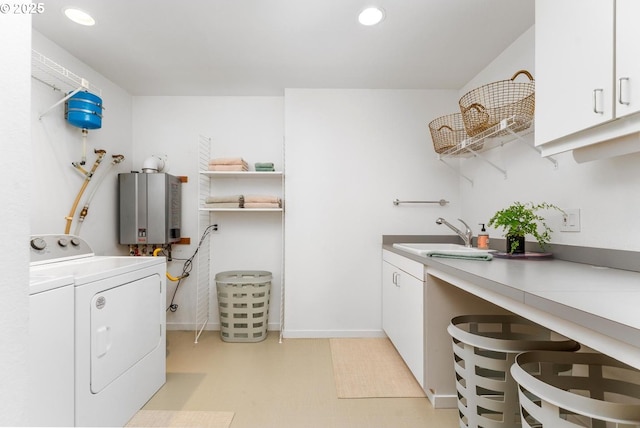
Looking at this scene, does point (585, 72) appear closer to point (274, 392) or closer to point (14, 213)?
point (14, 213)

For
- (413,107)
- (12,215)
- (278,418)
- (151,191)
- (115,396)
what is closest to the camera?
(12,215)

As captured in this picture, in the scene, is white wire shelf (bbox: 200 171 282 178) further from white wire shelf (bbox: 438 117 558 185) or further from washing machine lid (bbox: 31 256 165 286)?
white wire shelf (bbox: 438 117 558 185)

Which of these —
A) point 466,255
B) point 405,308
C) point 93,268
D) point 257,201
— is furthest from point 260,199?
point 466,255

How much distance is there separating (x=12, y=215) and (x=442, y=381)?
205cm

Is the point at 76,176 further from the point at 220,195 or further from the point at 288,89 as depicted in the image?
the point at 288,89

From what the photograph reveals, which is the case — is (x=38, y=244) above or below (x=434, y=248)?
above

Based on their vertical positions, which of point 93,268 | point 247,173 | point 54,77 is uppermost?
point 54,77

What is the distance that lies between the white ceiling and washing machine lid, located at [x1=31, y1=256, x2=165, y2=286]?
1497mm

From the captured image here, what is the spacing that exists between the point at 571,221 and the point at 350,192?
5.54ft

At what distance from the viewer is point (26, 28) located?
71cm

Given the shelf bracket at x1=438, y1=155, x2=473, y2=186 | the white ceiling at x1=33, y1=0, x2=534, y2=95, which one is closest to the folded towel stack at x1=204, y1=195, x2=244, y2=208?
the white ceiling at x1=33, y1=0, x2=534, y2=95

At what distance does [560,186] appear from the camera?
182 cm

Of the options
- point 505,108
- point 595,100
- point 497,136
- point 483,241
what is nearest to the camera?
point 595,100

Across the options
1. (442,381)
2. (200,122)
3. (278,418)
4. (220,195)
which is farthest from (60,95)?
(442,381)
